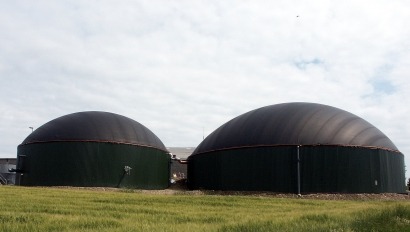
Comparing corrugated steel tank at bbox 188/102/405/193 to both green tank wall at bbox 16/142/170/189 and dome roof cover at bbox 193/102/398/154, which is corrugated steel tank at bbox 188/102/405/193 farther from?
green tank wall at bbox 16/142/170/189

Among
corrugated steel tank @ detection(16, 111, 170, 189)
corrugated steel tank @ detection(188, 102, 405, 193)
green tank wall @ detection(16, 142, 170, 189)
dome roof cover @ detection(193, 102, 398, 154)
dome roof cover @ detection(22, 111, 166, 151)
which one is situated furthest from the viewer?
dome roof cover @ detection(22, 111, 166, 151)

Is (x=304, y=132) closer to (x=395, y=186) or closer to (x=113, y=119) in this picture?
(x=395, y=186)

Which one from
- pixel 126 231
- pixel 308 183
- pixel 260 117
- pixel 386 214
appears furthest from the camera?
pixel 260 117

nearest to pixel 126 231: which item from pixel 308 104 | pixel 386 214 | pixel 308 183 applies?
A: pixel 386 214

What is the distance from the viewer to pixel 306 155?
34.1 m

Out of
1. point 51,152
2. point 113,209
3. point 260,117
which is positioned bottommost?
point 113,209

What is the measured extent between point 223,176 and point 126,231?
92.1 ft

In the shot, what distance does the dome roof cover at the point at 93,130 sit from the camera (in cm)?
4030

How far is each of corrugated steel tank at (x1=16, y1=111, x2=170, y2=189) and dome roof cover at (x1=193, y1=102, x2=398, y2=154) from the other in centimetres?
707

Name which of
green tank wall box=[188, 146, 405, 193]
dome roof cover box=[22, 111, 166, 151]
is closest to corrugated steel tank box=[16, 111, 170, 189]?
dome roof cover box=[22, 111, 166, 151]

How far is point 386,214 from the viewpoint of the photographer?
1453cm

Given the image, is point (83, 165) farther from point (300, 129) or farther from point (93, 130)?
point (300, 129)

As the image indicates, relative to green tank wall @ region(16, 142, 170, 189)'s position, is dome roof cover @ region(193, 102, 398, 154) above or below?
above

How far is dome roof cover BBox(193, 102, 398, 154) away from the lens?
113 feet
